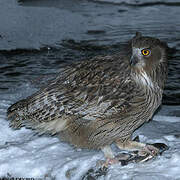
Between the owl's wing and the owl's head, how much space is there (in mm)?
154

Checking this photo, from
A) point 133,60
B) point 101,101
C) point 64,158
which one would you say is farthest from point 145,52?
point 64,158

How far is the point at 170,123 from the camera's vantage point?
17.5 ft

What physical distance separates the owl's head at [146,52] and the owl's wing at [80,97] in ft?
0.51

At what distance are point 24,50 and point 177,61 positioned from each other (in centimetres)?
305

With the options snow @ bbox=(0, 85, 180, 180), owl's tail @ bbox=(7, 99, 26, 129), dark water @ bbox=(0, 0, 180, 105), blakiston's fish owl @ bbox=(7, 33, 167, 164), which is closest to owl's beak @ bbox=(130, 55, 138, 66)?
blakiston's fish owl @ bbox=(7, 33, 167, 164)

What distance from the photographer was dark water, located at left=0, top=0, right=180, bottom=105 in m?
6.91

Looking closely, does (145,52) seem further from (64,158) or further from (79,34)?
(79,34)

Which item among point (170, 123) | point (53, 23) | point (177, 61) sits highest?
point (53, 23)

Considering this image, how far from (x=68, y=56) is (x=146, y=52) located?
140 inches

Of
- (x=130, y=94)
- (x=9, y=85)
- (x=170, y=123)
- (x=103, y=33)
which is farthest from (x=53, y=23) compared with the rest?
(x=130, y=94)

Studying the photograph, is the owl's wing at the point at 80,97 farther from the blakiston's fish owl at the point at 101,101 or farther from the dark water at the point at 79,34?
the dark water at the point at 79,34

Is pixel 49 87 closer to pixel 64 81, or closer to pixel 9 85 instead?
pixel 64 81

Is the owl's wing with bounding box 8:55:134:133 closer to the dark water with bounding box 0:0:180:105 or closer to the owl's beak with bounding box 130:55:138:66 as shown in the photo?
the owl's beak with bounding box 130:55:138:66

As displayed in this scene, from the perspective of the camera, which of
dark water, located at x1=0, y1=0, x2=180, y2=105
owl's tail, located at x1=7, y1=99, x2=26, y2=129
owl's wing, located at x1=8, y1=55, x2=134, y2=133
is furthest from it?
dark water, located at x1=0, y1=0, x2=180, y2=105
